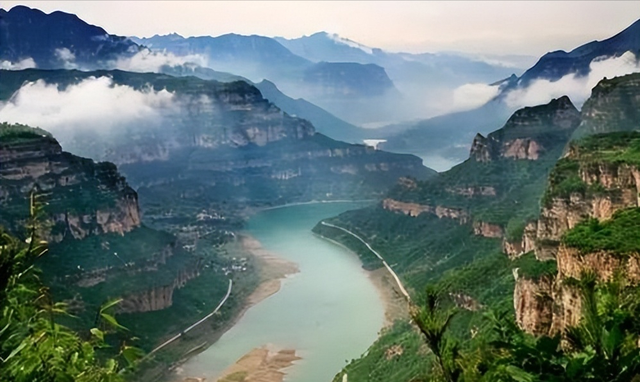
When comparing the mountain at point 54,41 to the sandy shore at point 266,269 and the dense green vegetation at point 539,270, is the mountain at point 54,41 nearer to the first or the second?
the sandy shore at point 266,269

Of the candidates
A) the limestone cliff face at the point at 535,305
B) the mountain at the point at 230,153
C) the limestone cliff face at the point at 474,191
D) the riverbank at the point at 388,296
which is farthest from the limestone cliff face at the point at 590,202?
the mountain at the point at 230,153

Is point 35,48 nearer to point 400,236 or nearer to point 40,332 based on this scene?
point 400,236

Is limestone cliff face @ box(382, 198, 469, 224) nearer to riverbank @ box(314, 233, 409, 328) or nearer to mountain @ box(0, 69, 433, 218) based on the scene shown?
riverbank @ box(314, 233, 409, 328)

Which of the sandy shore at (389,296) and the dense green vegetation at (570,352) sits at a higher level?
the dense green vegetation at (570,352)

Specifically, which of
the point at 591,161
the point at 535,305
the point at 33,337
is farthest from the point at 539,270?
the point at 33,337

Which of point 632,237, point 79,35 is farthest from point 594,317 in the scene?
point 79,35
